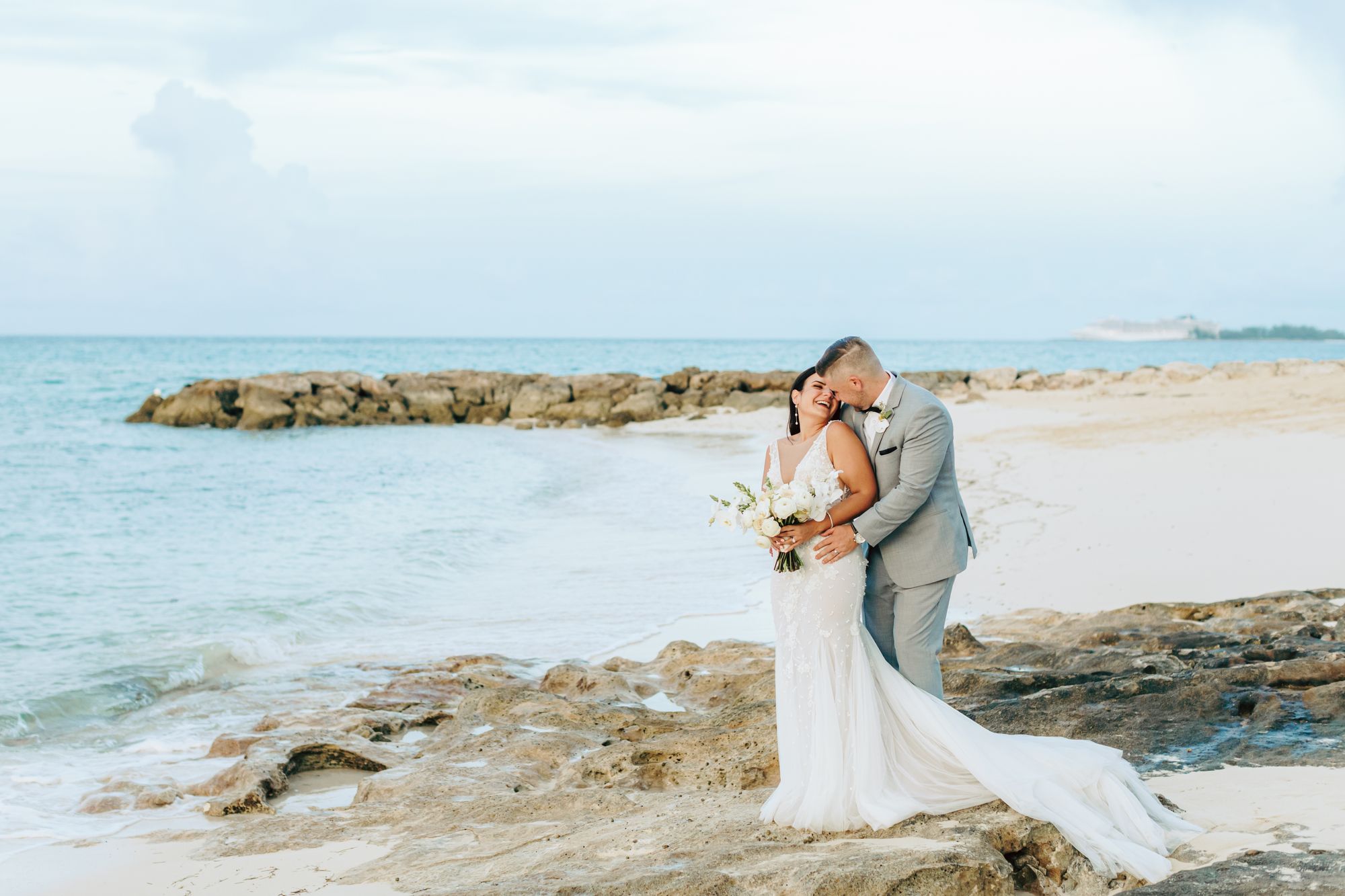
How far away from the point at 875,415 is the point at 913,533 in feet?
1.77

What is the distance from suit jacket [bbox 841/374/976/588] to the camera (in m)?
4.57

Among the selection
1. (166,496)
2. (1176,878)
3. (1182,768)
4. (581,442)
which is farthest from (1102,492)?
(581,442)

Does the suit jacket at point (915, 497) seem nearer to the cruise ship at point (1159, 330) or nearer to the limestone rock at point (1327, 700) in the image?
the limestone rock at point (1327, 700)

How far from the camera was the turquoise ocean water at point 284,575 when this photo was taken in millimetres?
8641

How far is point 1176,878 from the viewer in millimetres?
3688

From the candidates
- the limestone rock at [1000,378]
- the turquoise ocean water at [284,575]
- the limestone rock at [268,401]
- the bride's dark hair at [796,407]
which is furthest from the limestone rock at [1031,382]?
the bride's dark hair at [796,407]

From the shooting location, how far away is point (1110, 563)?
11438mm

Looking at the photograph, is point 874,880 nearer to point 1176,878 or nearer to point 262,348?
point 1176,878

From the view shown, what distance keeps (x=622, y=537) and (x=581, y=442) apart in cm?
1681

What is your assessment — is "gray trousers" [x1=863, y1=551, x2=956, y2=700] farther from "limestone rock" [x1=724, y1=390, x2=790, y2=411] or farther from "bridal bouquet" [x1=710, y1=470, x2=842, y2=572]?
"limestone rock" [x1=724, y1=390, x2=790, y2=411]

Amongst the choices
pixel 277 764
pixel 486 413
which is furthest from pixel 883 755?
pixel 486 413

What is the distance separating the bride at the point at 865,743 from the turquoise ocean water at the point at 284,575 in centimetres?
428

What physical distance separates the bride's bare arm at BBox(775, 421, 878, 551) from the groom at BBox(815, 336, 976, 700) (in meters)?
A: 0.06

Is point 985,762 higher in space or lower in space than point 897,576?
lower
